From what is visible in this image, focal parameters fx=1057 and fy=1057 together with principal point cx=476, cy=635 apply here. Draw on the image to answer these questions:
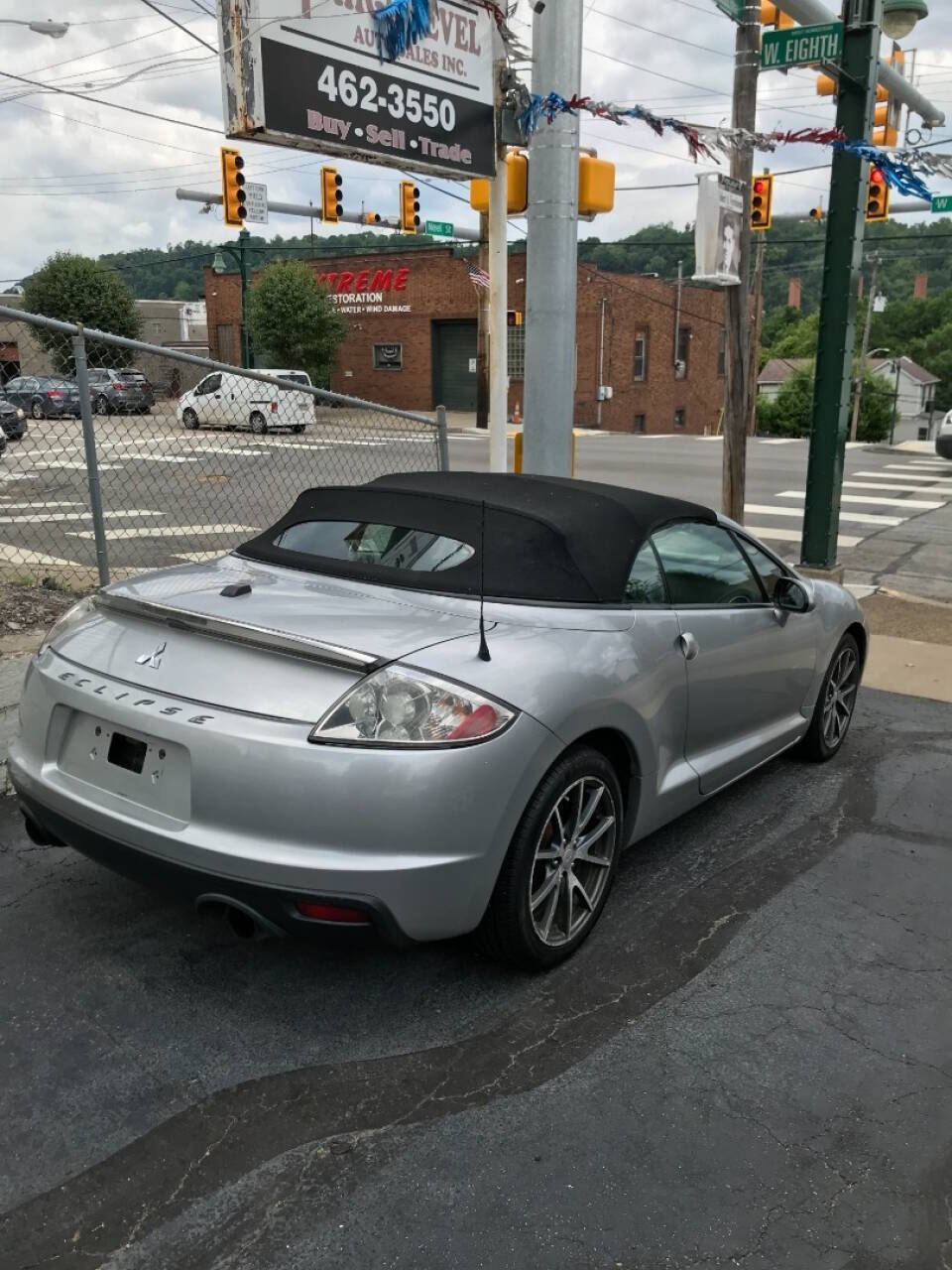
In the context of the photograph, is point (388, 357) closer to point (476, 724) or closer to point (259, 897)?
point (476, 724)

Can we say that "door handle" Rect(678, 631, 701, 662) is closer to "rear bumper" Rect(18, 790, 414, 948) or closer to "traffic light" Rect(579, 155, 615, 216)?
"rear bumper" Rect(18, 790, 414, 948)

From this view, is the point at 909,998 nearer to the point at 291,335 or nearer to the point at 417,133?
the point at 417,133

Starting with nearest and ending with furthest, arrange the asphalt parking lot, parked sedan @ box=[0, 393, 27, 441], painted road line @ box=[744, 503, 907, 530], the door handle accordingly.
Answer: the asphalt parking lot < the door handle < parked sedan @ box=[0, 393, 27, 441] < painted road line @ box=[744, 503, 907, 530]

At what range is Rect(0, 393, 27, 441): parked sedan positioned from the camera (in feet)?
29.9

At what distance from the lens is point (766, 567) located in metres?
4.68

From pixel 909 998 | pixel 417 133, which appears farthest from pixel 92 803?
pixel 417 133

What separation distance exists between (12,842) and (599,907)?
229 centimetres

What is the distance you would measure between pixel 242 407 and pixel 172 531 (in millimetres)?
8354

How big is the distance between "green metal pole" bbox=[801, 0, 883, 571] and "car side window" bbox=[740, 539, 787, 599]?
16.2 ft

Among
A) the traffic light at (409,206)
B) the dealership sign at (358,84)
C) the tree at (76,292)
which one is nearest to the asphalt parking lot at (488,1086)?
the dealership sign at (358,84)

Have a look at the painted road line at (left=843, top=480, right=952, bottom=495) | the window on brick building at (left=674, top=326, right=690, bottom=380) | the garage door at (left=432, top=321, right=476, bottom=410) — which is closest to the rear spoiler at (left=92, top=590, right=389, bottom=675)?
the painted road line at (left=843, top=480, right=952, bottom=495)

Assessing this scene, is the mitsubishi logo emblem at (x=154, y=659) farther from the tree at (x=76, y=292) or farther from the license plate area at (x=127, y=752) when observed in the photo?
the tree at (x=76, y=292)

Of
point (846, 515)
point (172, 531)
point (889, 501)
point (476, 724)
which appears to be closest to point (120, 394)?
point (172, 531)

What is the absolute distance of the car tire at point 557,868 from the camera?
3.01 m
